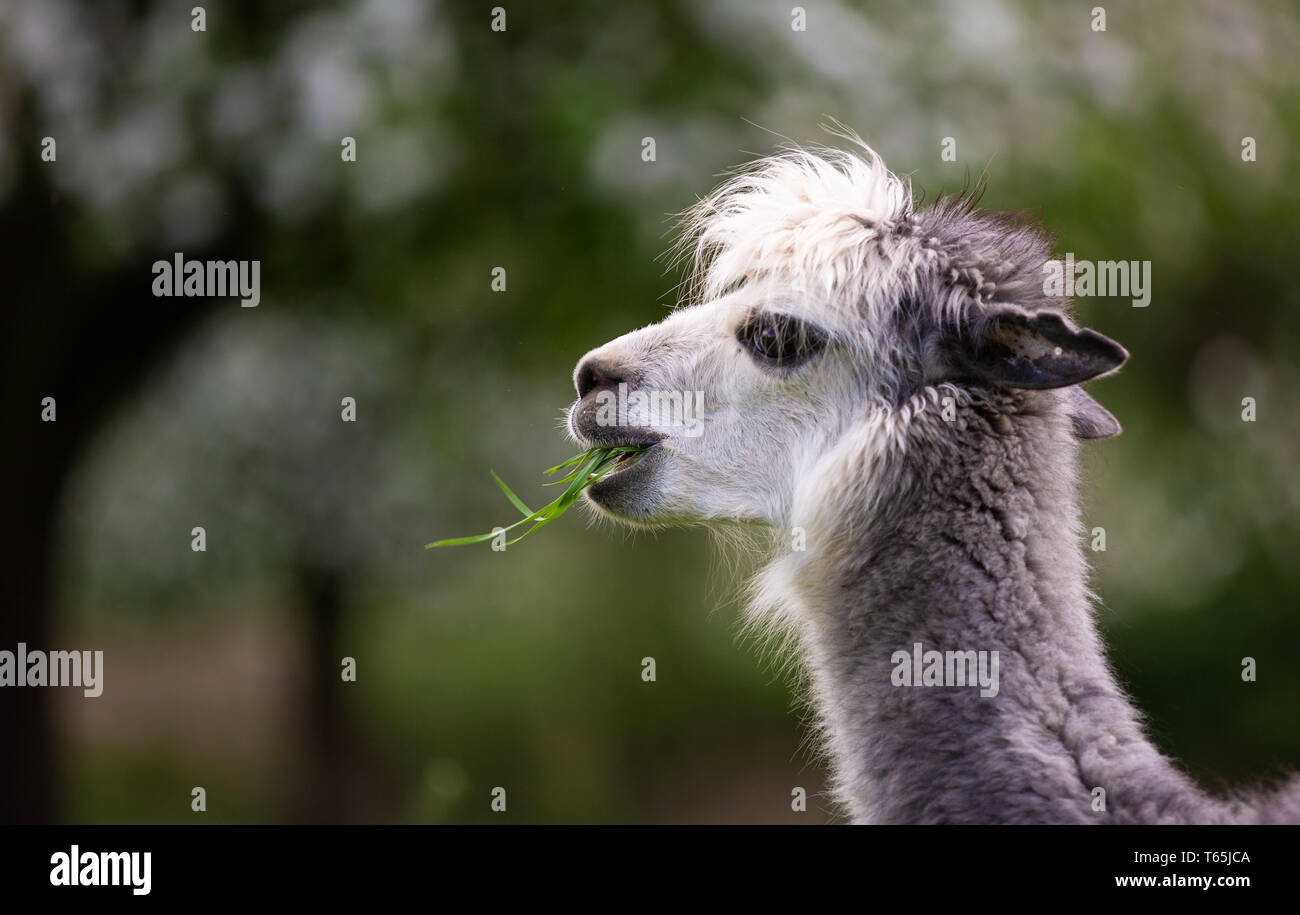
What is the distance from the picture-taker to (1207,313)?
945cm

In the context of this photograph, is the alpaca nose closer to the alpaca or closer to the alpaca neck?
the alpaca

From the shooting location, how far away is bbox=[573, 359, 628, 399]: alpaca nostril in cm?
375

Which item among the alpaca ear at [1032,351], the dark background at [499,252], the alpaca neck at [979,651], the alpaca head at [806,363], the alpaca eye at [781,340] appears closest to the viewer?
the alpaca neck at [979,651]

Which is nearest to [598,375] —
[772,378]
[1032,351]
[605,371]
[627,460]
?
[605,371]

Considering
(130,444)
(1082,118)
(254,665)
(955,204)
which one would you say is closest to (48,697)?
(130,444)

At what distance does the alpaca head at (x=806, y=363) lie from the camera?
3584mm

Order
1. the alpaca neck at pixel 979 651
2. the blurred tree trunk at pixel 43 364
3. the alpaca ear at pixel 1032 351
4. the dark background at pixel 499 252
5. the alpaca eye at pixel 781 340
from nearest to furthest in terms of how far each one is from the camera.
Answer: the alpaca neck at pixel 979 651
the alpaca ear at pixel 1032 351
the alpaca eye at pixel 781 340
the dark background at pixel 499 252
the blurred tree trunk at pixel 43 364

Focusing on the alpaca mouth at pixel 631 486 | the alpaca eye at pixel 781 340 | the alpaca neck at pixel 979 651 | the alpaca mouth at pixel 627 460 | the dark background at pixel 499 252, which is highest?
the dark background at pixel 499 252

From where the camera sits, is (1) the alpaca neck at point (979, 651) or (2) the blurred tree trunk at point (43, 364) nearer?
(1) the alpaca neck at point (979, 651)

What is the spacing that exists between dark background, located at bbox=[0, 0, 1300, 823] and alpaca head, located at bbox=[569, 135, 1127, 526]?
3.07 m

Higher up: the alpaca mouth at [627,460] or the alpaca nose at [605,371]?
the alpaca nose at [605,371]

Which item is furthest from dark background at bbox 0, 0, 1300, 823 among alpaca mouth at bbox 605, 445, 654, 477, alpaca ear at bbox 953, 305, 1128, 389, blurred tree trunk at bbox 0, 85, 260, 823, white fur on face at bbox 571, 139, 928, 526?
alpaca ear at bbox 953, 305, 1128, 389

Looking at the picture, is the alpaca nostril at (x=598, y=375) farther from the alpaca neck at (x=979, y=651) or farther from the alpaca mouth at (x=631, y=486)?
the alpaca neck at (x=979, y=651)

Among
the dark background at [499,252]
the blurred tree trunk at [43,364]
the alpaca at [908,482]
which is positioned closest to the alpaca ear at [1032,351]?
the alpaca at [908,482]
